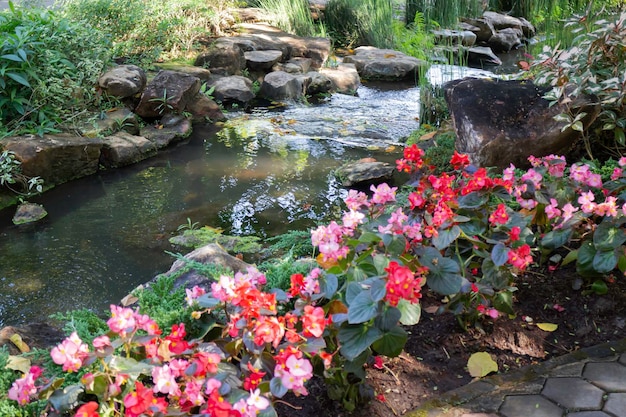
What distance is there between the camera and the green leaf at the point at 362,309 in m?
1.59

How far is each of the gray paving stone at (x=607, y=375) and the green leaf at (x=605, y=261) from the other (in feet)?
1.17

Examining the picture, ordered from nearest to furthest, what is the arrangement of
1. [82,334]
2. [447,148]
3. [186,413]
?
[186,413], [82,334], [447,148]

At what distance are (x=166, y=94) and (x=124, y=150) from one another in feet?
3.78

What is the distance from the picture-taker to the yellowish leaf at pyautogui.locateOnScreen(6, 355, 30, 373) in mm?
1896

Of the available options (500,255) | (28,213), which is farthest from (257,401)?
(28,213)

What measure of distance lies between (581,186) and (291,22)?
862 cm

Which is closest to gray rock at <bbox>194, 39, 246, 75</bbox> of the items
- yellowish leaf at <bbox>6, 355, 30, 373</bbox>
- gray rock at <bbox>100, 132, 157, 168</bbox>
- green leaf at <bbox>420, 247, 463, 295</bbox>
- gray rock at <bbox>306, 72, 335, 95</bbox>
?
gray rock at <bbox>306, 72, 335, 95</bbox>

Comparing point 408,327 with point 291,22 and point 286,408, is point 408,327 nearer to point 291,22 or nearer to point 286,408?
point 286,408

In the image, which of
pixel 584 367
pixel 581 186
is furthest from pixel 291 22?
pixel 584 367

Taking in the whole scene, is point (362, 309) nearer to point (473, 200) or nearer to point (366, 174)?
point (473, 200)

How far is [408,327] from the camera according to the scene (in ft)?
7.66

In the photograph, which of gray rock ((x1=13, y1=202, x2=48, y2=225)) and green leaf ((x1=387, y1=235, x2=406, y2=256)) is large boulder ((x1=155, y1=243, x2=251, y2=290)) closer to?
green leaf ((x1=387, y1=235, x2=406, y2=256))

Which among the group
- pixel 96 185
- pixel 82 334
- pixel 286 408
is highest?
pixel 82 334

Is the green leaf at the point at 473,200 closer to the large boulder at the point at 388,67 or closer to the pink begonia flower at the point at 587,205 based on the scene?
the pink begonia flower at the point at 587,205
